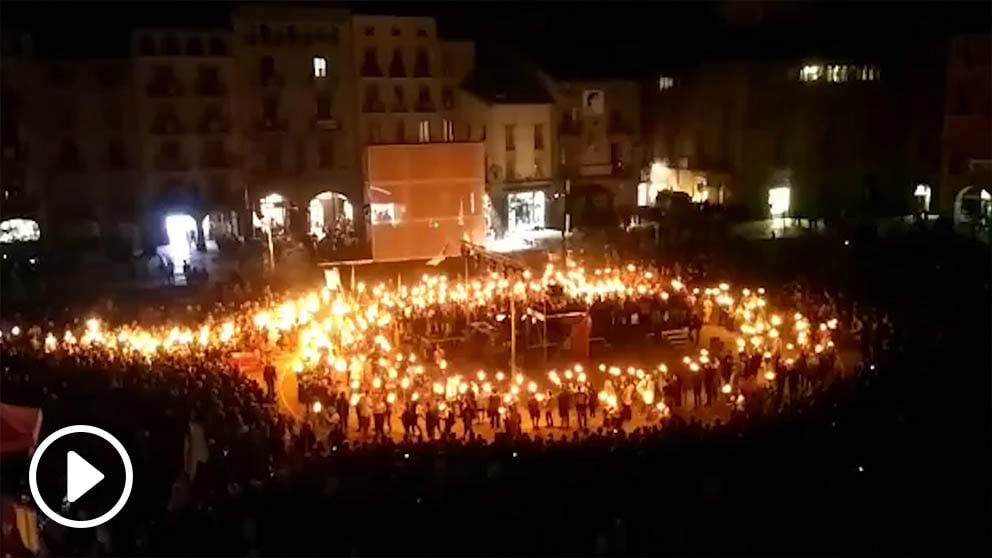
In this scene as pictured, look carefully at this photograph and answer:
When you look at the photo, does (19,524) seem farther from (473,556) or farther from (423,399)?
(423,399)

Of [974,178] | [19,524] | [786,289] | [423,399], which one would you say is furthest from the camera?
[974,178]

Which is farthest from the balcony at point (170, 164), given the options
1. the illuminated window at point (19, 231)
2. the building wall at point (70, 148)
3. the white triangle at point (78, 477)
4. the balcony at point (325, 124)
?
the white triangle at point (78, 477)

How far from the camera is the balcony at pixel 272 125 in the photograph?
137 feet

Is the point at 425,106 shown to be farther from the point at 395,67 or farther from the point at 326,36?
the point at 326,36

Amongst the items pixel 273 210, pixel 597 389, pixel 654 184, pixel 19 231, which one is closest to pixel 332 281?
pixel 597 389

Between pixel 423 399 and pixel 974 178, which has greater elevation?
pixel 974 178

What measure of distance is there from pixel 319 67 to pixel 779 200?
2060 cm

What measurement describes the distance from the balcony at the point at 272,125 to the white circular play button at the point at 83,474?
28.1 m

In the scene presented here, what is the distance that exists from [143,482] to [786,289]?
1830 centimetres

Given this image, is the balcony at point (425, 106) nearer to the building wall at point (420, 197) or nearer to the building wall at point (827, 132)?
the building wall at point (420, 197)

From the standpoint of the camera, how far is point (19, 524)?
39.8 feet

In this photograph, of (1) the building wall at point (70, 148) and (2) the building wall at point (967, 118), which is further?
(2) the building wall at point (967, 118)

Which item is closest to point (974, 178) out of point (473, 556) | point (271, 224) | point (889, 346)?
point (889, 346)

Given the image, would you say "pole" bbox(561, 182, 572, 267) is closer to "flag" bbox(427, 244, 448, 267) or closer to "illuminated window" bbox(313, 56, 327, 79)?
"flag" bbox(427, 244, 448, 267)
